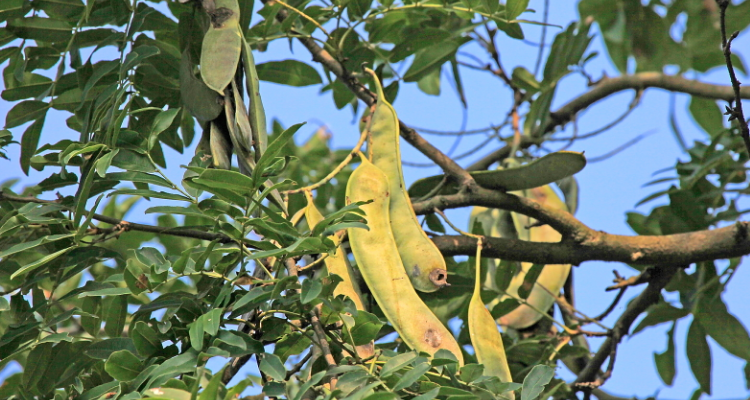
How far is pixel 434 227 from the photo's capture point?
1639mm

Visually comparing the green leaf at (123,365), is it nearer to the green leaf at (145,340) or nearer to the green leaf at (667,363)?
the green leaf at (145,340)

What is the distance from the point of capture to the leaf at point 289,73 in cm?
162

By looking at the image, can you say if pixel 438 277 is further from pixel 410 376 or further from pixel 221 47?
pixel 221 47

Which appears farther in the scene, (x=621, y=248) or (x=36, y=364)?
(x=621, y=248)

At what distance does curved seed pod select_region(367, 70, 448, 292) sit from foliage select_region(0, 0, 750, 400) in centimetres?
13

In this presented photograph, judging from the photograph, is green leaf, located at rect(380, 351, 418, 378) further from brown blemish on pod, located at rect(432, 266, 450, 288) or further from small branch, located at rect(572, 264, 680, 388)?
small branch, located at rect(572, 264, 680, 388)

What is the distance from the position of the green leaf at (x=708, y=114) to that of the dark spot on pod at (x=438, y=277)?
1572 millimetres

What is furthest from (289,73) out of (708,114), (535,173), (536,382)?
(708,114)

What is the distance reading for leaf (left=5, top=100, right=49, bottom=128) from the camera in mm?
1309

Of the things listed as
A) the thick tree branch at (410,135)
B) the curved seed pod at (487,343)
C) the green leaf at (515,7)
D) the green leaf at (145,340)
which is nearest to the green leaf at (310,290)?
the green leaf at (145,340)

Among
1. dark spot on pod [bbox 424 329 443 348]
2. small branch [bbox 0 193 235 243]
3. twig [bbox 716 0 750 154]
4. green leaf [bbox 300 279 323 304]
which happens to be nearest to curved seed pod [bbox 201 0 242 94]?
small branch [bbox 0 193 235 243]

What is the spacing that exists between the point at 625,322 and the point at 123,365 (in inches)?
45.6

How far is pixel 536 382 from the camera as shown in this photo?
95 cm

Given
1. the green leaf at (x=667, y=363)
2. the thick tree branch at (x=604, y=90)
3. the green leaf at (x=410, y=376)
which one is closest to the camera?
the green leaf at (x=410, y=376)
